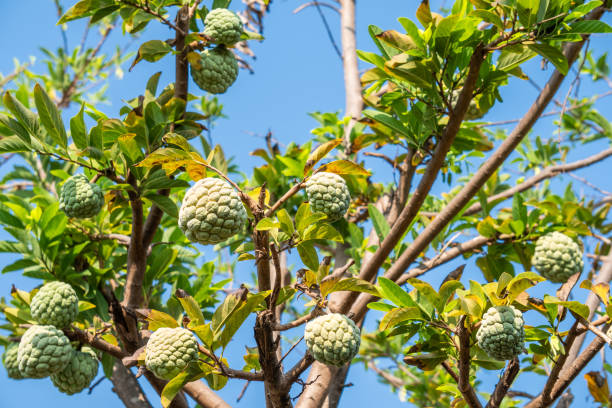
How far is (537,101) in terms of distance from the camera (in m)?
1.89

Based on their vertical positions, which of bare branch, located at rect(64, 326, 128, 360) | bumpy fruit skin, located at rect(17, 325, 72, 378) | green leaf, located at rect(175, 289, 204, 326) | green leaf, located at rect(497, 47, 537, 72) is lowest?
bumpy fruit skin, located at rect(17, 325, 72, 378)

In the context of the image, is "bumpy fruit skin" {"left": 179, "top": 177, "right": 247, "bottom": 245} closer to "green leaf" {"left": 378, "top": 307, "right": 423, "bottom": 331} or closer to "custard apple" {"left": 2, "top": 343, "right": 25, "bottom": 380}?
"green leaf" {"left": 378, "top": 307, "right": 423, "bottom": 331}

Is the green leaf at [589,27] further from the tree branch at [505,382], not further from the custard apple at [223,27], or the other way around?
the custard apple at [223,27]

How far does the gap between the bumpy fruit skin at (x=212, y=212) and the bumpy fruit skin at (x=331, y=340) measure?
0.31 metres

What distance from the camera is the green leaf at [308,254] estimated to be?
1.50m

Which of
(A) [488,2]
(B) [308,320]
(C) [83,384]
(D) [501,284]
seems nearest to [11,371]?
(C) [83,384]

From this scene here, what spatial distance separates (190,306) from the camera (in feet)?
4.93

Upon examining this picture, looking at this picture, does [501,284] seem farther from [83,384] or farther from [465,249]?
[83,384]

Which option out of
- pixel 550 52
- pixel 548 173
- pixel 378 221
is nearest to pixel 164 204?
pixel 378 221

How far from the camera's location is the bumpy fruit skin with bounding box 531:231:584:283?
239 cm

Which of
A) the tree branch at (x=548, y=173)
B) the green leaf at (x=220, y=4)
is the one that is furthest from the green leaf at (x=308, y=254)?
the tree branch at (x=548, y=173)

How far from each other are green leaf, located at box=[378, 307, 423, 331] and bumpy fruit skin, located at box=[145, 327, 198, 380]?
48 cm

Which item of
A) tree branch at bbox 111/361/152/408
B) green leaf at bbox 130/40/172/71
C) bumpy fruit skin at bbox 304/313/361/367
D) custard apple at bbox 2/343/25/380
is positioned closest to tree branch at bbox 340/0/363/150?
green leaf at bbox 130/40/172/71

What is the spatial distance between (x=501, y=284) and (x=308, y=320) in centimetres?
52
